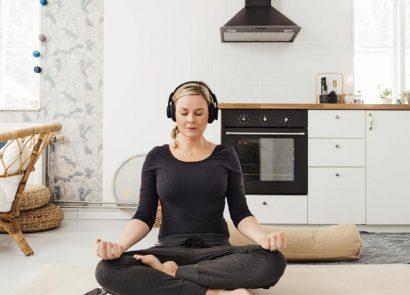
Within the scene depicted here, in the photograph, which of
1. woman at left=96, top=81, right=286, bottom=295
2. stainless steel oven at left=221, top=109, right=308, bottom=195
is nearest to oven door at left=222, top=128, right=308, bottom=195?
stainless steel oven at left=221, top=109, right=308, bottom=195

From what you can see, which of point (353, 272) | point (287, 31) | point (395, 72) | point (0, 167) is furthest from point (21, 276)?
point (395, 72)

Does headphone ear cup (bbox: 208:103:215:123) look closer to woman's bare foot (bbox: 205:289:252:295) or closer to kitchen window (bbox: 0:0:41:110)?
woman's bare foot (bbox: 205:289:252:295)

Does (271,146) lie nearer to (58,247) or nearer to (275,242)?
(58,247)

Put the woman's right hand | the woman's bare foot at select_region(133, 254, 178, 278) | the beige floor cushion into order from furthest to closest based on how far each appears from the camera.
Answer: the beige floor cushion, the woman's bare foot at select_region(133, 254, 178, 278), the woman's right hand

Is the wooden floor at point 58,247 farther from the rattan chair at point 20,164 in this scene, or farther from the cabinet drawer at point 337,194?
the cabinet drawer at point 337,194

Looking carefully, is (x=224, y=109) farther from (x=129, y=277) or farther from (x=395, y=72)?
(x=129, y=277)

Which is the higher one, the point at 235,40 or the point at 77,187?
the point at 235,40

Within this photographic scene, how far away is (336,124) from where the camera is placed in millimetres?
3451

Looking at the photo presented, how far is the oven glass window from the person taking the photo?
3.47 m

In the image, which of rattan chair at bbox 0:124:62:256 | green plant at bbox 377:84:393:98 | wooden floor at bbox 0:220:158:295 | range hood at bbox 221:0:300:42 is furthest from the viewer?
green plant at bbox 377:84:393:98

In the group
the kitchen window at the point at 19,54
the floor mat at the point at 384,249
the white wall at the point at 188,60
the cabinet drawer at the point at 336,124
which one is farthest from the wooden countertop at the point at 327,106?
the kitchen window at the point at 19,54

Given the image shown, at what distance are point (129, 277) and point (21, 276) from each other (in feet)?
3.58

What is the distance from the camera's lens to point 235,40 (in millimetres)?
4078

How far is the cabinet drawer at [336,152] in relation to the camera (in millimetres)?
3449
